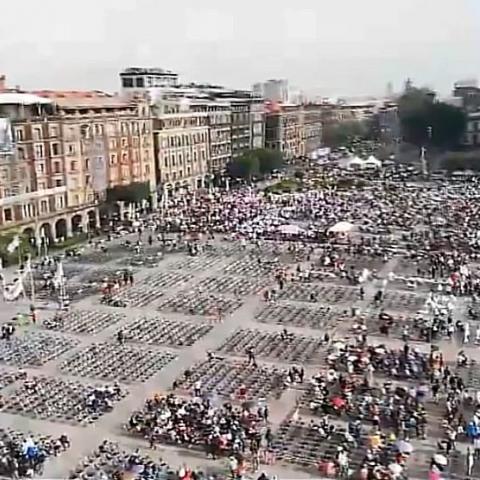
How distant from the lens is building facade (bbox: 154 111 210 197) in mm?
64438

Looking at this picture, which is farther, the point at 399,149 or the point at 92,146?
the point at 399,149

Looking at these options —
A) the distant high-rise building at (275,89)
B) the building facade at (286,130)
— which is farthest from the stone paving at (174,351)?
the distant high-rise building at (275,89)

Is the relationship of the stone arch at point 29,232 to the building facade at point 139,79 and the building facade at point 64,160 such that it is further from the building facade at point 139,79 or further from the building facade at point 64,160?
the building facade at point 139,79

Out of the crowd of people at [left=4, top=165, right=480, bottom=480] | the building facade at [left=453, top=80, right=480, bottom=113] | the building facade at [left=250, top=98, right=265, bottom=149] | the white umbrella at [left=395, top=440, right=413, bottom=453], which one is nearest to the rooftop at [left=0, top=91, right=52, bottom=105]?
the crowd of people at [left=4, top=165, right=480, bottom=480]

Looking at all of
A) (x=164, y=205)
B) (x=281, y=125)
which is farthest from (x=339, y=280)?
(x=281, y=125)

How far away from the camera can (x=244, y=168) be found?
7412 centimetres

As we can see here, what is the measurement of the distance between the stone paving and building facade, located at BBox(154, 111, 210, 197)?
26319 millimetres

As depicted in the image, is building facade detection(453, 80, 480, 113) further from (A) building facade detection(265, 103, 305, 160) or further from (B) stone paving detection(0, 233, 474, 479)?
(B) stone paving detection(0, 233, 474, 479)

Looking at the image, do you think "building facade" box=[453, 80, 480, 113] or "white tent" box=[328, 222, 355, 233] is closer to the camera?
"white tent" box=[328, 222, 355, 233]

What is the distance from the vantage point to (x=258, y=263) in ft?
132

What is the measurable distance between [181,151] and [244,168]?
8.28 meters

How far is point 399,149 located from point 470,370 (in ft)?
265

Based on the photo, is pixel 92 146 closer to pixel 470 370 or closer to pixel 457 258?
pixel 457 258

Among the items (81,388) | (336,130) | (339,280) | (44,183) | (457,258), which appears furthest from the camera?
(336,130)
